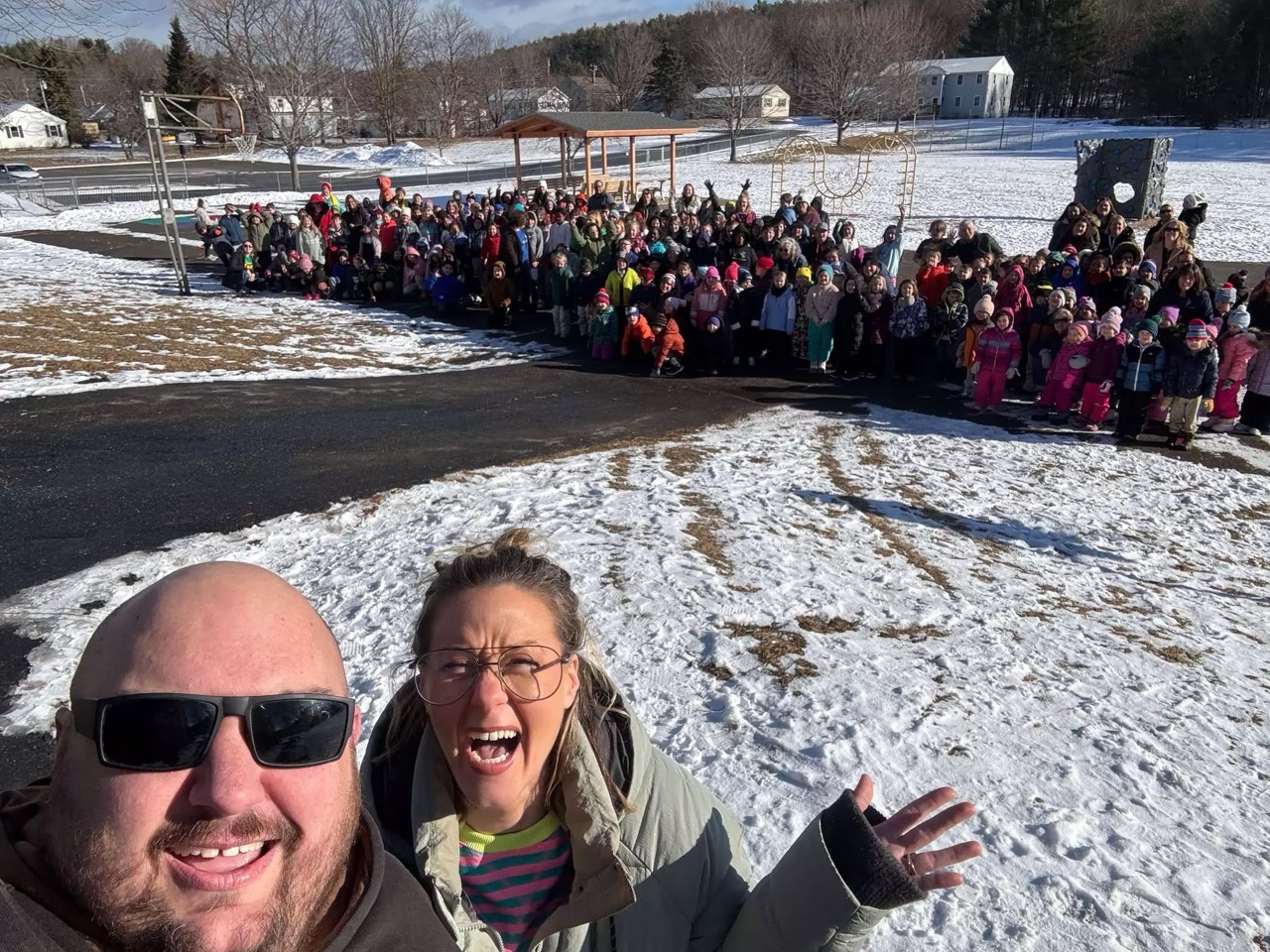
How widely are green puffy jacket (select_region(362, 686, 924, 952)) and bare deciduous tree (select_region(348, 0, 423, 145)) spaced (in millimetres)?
58469

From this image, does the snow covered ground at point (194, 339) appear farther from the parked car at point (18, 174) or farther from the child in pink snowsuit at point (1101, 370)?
the parked car at point (18, 174)

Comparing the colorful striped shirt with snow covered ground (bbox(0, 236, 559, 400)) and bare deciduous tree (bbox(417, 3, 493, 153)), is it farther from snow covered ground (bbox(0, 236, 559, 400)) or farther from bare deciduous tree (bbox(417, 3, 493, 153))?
bare deciduous tree (bbox(417, 3, 493, 153))

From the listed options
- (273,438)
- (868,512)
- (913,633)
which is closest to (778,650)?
(913,633)

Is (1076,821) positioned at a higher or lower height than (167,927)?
lower

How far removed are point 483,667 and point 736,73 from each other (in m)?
56.2

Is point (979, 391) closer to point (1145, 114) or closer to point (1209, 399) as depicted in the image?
point (1209, 399)

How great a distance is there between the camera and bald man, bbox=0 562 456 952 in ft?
3.50

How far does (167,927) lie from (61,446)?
28.5 feet

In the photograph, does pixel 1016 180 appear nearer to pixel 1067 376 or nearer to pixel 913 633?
pixel 1067 376

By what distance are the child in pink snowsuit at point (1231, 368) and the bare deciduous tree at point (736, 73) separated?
129 feet

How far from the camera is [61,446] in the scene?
8.12 metres

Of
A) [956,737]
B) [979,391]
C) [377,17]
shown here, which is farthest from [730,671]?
[377,17]

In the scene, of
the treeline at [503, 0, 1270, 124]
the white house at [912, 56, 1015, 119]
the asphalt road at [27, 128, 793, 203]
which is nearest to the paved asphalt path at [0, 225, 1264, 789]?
the asphalt road at [27, 128, 793, 203]

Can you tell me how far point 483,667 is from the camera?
1.76 meters
